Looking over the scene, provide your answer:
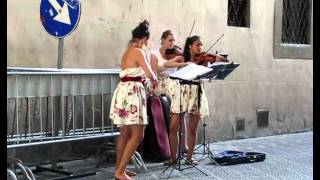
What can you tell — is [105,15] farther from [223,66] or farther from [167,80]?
[223,66]

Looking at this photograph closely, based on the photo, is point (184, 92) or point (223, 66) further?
point (184, 92)

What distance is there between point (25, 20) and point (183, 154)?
281cm

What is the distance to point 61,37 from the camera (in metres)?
6.64

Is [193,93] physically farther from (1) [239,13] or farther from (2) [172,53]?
(1) [239,13]

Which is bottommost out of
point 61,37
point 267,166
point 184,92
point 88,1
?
point 267,166

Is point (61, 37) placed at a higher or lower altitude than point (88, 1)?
lower

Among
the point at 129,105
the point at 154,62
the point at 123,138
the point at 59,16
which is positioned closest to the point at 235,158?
the point at 154,62

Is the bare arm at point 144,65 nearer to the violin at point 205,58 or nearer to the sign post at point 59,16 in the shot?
the sign post at point 59,16

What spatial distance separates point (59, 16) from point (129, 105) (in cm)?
133

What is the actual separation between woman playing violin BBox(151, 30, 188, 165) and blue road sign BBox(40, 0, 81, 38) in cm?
140

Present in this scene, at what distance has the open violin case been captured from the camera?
782 cm
